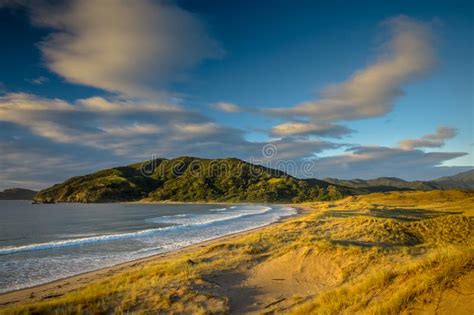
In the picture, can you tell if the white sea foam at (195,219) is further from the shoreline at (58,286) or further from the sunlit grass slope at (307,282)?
the sunlit grass slope at (307,282)

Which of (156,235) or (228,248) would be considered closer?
(228,248)

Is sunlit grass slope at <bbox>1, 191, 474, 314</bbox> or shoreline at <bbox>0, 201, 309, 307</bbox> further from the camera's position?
shoreline at <bbox>0, 201, 309, 307</bbox>

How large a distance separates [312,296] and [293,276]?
2331 millimetres

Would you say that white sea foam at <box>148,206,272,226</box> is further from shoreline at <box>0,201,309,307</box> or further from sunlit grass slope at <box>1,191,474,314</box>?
sunlit grass slope at <box>1,191,474,314</box>

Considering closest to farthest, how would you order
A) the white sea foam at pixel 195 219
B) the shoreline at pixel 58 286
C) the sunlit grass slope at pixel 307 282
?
the sunlit grass slope at pixel 307 282 → the shoreline at pixel 58 286 → the white sea foam at pixel 195 219

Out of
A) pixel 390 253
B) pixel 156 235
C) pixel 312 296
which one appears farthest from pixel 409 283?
pixel 156 235

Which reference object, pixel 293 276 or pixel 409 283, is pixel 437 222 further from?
pixel 409 283

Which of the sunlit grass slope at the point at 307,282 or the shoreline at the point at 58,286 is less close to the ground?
the sunlit grass slope at the point at 307,282

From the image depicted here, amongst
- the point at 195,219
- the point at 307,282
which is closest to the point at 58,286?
the point at 307,282

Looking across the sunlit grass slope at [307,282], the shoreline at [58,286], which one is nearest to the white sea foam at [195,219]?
the shoreline at [58,286]

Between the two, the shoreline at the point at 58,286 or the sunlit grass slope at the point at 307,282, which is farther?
the shoreline at the point at 58,286

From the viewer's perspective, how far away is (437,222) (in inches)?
930

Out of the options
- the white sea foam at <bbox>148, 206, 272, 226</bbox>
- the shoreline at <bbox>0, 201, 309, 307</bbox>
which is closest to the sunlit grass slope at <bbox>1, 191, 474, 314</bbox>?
the shoreline at <bbox>0, 201, 309, 307</bbox>

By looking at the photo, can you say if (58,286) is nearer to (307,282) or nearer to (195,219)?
(307,282)
